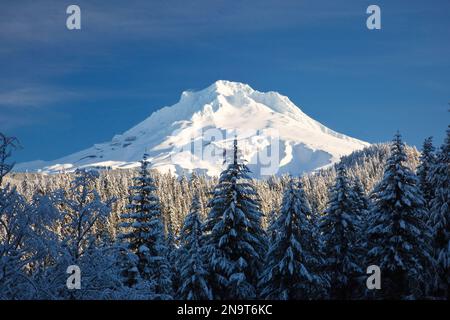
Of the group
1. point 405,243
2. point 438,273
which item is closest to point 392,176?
point 405,243

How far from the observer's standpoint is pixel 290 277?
26.5m

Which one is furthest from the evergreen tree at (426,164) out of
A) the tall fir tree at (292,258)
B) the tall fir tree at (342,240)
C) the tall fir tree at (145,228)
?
the tall fir tree at (145,228)

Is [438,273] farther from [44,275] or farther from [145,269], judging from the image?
[44,275]

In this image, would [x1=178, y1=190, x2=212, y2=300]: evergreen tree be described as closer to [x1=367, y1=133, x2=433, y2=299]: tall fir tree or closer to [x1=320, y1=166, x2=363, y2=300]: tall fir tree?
[x1=320, y1=166, x2=363, y2=300]: tall fir tree

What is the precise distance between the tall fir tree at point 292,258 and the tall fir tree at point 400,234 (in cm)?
359

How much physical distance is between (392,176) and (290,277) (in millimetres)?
8052

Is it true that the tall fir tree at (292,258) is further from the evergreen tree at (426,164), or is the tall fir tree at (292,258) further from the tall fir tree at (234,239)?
the evergreen tree at (426,164)

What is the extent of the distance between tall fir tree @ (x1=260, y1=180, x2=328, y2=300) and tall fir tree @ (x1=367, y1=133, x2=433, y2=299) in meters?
3.59

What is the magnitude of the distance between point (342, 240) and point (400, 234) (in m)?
4.60

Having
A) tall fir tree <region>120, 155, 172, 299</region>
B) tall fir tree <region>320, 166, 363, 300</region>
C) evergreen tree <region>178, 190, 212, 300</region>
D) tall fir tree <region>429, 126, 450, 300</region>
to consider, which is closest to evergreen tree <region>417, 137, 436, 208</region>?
tall fir tree <region>320, 166, 363, 300</region>

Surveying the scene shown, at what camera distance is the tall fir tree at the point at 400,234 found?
25.2 meters

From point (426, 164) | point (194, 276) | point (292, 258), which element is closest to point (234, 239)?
point (194, 276)

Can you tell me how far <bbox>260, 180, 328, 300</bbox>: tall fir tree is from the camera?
25875 mm

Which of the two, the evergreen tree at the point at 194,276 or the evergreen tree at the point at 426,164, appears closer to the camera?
the evergreen tree at the point at 194,276
